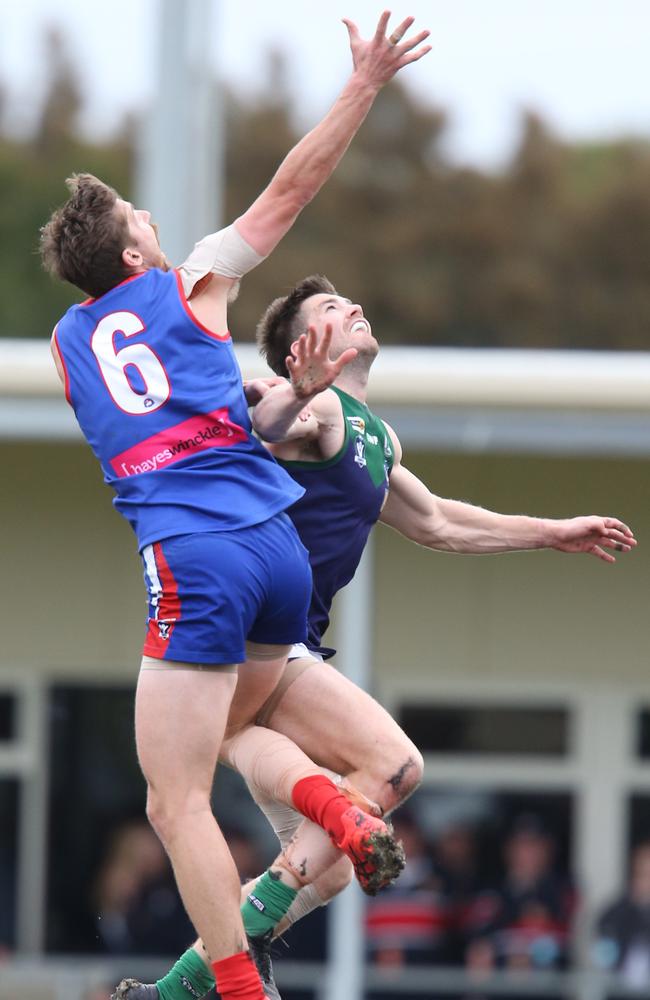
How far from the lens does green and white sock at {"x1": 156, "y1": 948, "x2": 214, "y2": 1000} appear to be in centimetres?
512

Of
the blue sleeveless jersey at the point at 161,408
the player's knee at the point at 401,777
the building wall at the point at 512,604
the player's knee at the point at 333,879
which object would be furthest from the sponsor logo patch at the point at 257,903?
the building wall at the point at 512,604

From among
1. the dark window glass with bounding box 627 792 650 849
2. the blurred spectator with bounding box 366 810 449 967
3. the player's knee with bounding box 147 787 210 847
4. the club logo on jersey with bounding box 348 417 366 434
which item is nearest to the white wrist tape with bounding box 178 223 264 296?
the club logo on jersey with bounding box 348 417 366 434

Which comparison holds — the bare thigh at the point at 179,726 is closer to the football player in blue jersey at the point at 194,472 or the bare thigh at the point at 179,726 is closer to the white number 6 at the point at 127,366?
the football player in blue jersey at the point at 194,472

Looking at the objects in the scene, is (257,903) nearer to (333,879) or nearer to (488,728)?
(333,879)

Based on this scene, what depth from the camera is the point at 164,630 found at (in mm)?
4688

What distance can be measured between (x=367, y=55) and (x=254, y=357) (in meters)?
5.43

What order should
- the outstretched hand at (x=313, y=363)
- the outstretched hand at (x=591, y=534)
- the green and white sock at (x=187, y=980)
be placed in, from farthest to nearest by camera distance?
the outstretched hand at (x=591, y=534)
the green and white sock at (x=187, y=980)
the outstretched hand at (x=313, y=363)

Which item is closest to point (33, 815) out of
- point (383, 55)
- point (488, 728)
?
point (488, 728)

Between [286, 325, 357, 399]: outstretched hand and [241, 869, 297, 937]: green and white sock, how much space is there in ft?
4.78

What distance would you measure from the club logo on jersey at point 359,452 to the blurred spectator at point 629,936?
640cm

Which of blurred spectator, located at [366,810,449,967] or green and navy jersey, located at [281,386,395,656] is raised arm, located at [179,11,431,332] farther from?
blurred spectator, located at [366,810,449,967]

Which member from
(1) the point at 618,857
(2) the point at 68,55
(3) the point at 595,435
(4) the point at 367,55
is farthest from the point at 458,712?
(2) the point at 68,55

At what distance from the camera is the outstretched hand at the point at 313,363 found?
4562 millimetres

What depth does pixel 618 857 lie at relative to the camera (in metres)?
12.1
